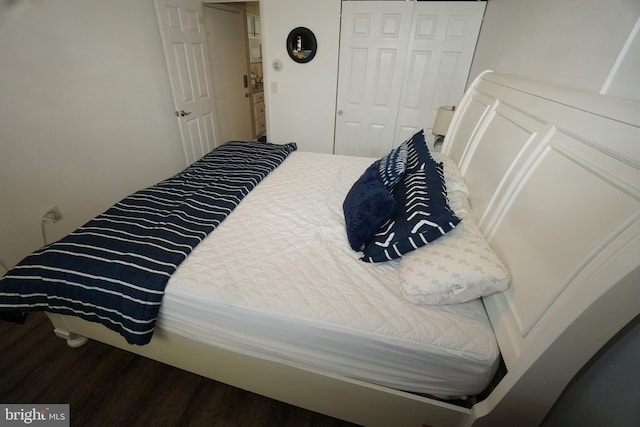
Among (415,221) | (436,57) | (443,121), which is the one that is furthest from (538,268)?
(436,57)

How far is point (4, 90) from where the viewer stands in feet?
5.01

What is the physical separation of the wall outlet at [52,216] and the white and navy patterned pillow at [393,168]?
90.0 inches

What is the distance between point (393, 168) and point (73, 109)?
228cm

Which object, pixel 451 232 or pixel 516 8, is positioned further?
pixel 516 8

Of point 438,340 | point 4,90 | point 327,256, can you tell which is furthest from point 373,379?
point 4,90

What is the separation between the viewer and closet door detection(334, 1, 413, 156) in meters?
2.57

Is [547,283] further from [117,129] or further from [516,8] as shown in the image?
[117,129]

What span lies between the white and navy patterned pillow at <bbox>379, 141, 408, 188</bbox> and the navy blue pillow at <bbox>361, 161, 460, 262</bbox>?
0.10 metres

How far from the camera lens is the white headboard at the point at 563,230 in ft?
1.86

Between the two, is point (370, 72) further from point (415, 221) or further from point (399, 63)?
point (415, 221)

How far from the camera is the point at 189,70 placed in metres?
2.77

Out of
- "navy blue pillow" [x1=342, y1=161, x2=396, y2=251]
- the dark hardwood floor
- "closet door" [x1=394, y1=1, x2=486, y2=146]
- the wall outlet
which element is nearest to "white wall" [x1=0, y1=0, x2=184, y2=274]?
the wall outlet

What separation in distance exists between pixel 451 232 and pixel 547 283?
1.18ft

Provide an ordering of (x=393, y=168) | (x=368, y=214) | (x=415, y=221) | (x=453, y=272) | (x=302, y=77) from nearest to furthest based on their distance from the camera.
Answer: (x=453, y=272)
(x=415, y=221)
(x=368, y=214)
(x=393, y=168)
(x=302, y=77)
